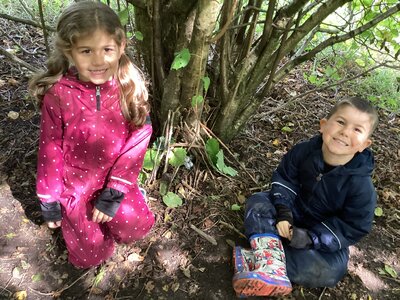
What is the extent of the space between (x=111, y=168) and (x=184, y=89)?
0.74 meters

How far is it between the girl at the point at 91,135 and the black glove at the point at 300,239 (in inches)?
36.3

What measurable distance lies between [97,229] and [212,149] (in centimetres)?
102

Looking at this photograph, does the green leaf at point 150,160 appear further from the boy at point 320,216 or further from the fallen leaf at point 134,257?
the boy at point 320,216

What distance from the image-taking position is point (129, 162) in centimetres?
200

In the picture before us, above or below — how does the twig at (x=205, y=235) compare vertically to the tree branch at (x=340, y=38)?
below

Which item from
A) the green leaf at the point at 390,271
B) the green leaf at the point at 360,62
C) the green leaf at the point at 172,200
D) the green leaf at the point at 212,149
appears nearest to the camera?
the green leaf at the point at 390,271

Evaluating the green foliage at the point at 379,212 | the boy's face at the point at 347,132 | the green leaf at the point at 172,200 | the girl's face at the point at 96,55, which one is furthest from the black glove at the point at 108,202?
the green foliage at the point at 379,212

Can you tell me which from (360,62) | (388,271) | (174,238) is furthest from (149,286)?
(360,62)

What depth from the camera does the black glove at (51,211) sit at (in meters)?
1.95

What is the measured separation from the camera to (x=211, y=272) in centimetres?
218

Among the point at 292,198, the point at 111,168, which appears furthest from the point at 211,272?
the point at 111,168

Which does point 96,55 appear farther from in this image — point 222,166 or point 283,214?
point 283,214

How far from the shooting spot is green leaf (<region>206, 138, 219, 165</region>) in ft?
8.59

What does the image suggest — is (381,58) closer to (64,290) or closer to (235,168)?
(235,168)
